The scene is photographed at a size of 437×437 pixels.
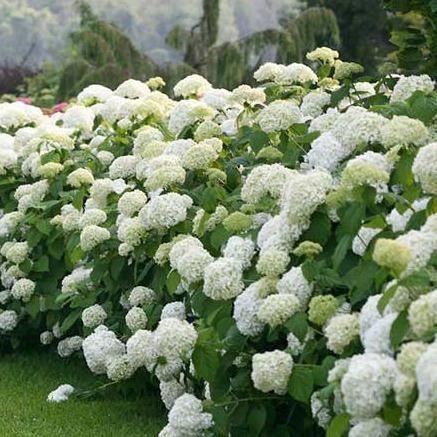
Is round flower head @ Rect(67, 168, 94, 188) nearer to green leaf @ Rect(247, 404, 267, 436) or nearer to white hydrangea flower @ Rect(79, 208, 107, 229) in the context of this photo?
white hydrangea flower @ Rect(79, 208, 107, 229)

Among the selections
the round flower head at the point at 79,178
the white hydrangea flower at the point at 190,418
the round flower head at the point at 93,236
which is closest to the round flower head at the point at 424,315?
the white hydrangea flower at the point at 190,418

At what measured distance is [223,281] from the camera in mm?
4035

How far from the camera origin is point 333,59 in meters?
5.69

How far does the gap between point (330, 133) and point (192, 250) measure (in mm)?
697

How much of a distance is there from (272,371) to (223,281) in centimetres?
54

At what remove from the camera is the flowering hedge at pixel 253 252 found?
3203mm

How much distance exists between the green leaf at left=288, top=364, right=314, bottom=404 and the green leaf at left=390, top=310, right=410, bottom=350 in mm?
581

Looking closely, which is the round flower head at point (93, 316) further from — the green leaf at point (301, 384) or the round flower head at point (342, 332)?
the round flower head at point (342, 332)

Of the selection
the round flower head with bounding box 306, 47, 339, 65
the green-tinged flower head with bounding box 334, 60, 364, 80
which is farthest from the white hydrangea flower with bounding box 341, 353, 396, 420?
the round flower head with bounding box 306, 47, 339, 65

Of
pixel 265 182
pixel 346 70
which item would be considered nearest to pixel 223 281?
pixel 265 182

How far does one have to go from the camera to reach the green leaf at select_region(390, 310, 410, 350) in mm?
3031

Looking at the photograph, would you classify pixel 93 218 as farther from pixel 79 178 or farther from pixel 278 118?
pixel 278 118

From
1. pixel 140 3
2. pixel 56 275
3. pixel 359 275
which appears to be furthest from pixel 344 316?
pixel 140 3

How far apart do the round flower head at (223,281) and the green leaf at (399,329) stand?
1.05m
